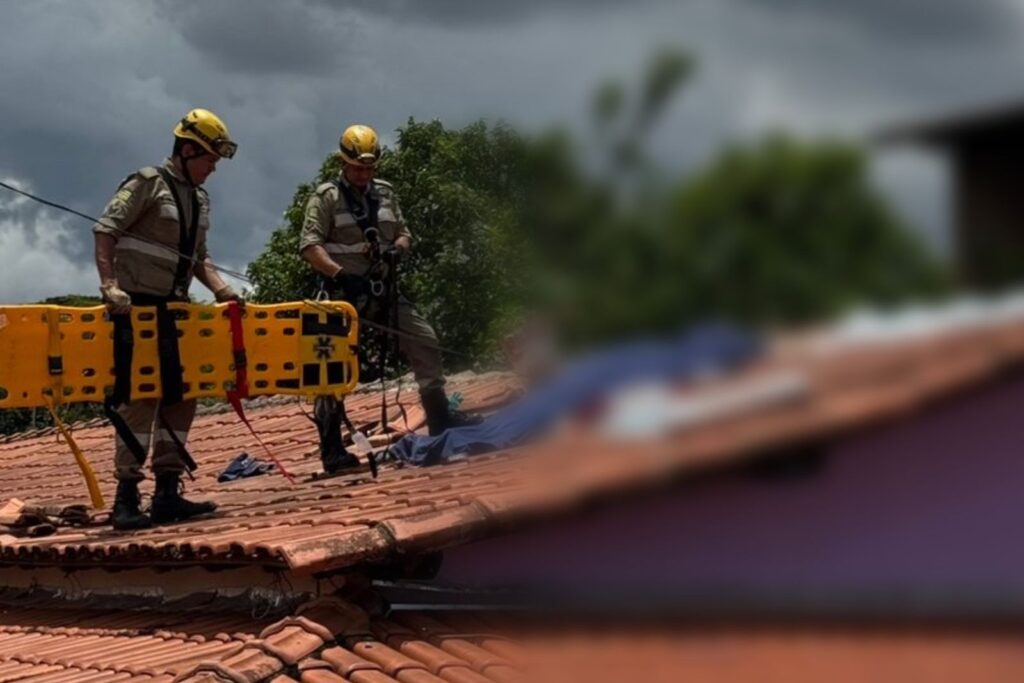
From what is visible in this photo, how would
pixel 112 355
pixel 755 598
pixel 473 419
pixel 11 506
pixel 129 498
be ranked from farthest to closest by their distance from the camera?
pixel 11 506 < pixel 473 419 < pixel 129 498 < pixel 112 355 < pixel 755 598

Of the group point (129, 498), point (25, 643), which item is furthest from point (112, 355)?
point (25, 643)

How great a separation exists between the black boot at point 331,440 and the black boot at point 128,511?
100 cm

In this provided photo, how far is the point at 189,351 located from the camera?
184 inches

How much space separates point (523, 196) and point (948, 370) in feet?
0.68

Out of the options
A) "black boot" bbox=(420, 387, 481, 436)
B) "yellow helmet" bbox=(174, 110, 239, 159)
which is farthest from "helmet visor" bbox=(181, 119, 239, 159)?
"black boot" bbox=(420, 387, 481, 436)

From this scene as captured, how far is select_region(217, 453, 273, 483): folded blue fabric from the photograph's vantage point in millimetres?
6566

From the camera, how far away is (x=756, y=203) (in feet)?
1.60

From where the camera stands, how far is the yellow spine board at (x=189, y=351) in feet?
14.3

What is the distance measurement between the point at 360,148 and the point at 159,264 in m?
1.03

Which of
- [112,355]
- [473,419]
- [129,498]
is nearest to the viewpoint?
[112,355]

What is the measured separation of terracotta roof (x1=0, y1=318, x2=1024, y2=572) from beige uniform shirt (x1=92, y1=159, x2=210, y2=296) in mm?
970

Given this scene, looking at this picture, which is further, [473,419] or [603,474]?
[473,419]

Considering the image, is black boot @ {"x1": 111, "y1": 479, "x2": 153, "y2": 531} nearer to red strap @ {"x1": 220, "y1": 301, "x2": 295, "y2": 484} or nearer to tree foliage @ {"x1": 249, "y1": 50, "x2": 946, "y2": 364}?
red strap @ {"x1": 220, "y1": 301, "x2": 295, "y2": 484}

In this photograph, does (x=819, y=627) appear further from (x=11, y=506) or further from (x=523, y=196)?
(x=11, y=506)
